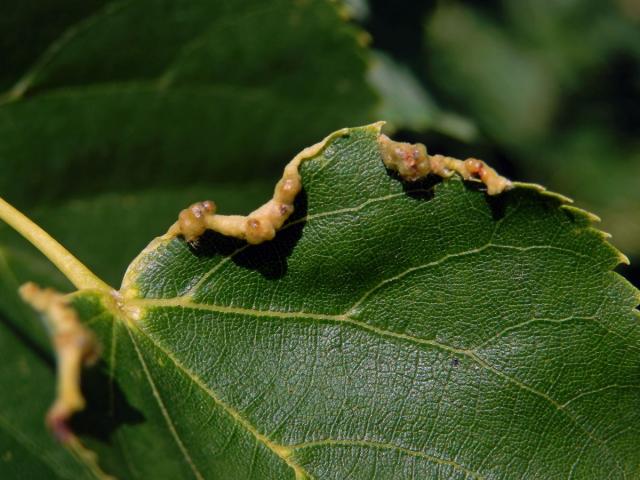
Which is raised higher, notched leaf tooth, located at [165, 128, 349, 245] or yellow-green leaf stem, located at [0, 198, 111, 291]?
notched leaf tooth, located at [165, 128, 349, 245]

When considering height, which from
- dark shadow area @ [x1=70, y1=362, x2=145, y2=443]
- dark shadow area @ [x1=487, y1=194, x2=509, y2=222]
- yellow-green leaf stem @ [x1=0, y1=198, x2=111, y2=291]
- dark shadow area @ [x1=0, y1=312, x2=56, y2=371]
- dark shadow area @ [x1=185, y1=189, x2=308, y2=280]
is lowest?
dark shadow area @ [x1=70, y1=362, x2=145, y2=443]

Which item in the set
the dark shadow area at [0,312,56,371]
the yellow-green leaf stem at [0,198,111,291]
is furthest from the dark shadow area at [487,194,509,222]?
the dark shadow area at [0,312,56,371]

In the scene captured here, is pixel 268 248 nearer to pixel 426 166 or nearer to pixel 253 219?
pixel 253 219

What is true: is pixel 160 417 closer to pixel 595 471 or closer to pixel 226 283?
pixel 226 283

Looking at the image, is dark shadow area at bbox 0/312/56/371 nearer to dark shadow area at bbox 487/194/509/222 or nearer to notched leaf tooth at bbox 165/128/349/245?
notched leaf tooth at bbox 165/128/349/245

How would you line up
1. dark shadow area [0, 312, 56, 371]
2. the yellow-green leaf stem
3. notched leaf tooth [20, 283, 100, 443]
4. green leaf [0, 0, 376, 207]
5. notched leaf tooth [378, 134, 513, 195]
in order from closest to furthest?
notched leaf tooth [20, 283, 100, 443]
the yellow-green leaf stem
notched leaf tooth [378, 134, 513, 195]
dark shadow area [0, 312, 56, 371]
green leaf [0, 0, 376, 207]

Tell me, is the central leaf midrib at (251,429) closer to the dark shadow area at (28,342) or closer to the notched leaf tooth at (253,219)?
the notched leaf tooth at (253,219)

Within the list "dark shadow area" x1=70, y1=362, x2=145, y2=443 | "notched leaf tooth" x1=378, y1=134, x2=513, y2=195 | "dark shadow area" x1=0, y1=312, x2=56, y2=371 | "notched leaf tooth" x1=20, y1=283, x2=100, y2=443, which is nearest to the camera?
"notched leaf tooth" x1=20, y1=283, x2=100, y2=443

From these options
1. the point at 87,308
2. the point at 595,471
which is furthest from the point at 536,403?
the point at 87,308

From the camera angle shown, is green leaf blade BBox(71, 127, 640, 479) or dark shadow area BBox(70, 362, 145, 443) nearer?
dark shadow area BBox(70, 362, 145, 443)
